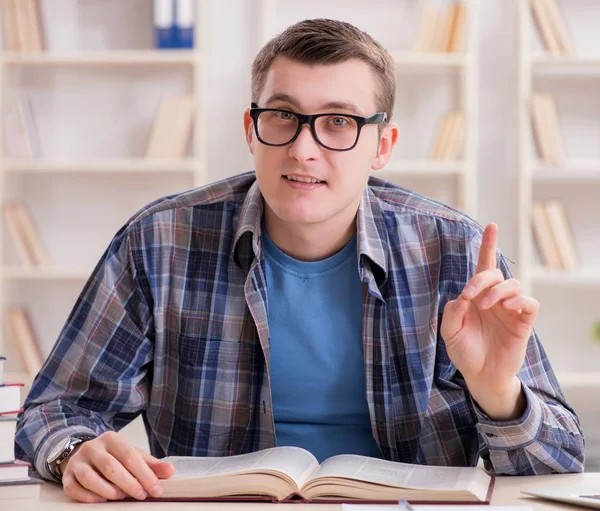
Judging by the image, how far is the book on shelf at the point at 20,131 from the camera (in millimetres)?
3750

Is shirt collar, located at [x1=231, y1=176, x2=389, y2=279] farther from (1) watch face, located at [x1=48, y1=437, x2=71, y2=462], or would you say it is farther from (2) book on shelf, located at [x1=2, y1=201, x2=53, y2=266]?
(2) book on shelf, located at [x1=2, y1=201, x2=53, y2=266]

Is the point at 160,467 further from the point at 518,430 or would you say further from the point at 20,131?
the point at 20,131

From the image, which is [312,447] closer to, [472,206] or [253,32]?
[472,206]

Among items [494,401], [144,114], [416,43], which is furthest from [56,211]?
[494,401]

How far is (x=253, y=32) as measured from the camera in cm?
395

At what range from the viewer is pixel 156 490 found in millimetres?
1160

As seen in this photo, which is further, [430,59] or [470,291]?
[430,59]

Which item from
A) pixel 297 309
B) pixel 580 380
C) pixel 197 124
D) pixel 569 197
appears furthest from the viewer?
pixel 569 197

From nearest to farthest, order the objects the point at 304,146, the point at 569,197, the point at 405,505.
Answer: the point at 405,505 → the point at 304,146 → the point at 569,197

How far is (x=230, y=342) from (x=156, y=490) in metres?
0.48

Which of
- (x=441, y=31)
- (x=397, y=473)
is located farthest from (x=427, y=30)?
(x=397, y=473)

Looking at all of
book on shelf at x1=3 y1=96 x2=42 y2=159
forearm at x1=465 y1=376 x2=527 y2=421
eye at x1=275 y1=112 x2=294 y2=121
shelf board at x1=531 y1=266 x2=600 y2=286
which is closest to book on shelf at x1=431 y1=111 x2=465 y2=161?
shelf board at x1=531 y1=266 x2=600 y2=286

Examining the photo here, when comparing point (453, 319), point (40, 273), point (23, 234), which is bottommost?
point (40, 273)

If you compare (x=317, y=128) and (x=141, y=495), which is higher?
(x=317, y=128)
